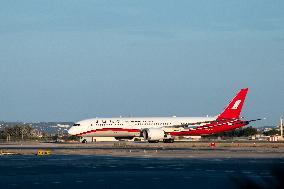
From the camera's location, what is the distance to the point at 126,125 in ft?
362

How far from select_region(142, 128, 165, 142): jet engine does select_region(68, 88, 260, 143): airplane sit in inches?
48.9

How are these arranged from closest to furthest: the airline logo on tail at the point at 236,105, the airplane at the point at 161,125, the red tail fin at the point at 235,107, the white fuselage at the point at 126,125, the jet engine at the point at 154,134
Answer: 1. the jet engine at the point at 154,134
2. the airplane at the point at 161,125
3. the white fuselage at the point at 126,125
4. the red tail fin at the point at 235,107
5. the airline logo on tail at the point at 236,105

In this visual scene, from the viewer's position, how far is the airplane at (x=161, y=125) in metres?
109

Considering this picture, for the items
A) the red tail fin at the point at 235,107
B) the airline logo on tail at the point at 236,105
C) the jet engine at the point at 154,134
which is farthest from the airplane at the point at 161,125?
the jet engine at the point at 154,134

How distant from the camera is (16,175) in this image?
35469 mm

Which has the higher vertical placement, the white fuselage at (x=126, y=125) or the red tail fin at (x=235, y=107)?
the red tail fin at (x=235, y=107)

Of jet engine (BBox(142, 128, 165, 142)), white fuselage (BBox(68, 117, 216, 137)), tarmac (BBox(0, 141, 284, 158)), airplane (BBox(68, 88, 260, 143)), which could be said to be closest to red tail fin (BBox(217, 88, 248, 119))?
airplane (BBox(68, 88, 260, 143))

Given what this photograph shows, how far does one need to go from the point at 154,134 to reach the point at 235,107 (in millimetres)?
17184

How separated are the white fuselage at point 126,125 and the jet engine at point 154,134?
290 cm

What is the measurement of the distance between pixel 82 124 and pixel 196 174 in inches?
3099

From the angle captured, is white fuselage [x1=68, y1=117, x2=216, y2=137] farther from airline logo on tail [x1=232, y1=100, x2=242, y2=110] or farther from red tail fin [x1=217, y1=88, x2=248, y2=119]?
airline logo on tail [x1=232, y1=100, x2=242, y2=110]

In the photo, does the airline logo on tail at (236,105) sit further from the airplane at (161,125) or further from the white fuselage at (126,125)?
the white fuselage at (126,125)

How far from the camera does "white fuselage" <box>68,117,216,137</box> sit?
10981 centimetres

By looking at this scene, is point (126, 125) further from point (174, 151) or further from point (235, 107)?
point (174, 151)
